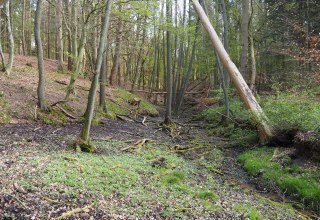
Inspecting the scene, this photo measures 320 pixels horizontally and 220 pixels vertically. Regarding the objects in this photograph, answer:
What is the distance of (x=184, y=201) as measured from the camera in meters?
5.44

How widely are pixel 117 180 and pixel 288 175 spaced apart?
4315 millimetres

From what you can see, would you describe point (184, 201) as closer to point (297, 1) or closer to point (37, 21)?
point (37, 21)

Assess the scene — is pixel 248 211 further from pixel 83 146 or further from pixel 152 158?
pixel 83 146

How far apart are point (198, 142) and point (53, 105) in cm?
598

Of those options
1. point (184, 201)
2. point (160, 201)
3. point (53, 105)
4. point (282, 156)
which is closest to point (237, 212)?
point (184, 201)

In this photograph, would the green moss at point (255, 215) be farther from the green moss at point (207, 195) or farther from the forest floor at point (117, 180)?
the green moss at point (207, 195)

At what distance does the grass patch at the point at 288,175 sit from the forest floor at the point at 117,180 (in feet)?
1.26

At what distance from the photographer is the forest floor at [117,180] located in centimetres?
451

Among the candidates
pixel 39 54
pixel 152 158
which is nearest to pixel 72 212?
pixel 152 158

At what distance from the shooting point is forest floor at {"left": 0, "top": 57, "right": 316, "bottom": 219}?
4.51 metres

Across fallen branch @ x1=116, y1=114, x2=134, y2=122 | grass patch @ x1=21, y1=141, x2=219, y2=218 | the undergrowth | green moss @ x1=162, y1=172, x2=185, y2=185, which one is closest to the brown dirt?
the undergrowth

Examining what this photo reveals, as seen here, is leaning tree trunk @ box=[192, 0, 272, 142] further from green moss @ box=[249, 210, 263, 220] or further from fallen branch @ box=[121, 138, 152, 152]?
green moss @ box=[249, 210, 263, 220]

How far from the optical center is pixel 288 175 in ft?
24.1

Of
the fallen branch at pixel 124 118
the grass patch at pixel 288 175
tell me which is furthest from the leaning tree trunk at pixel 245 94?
the fallen branch at pixel 124 118
